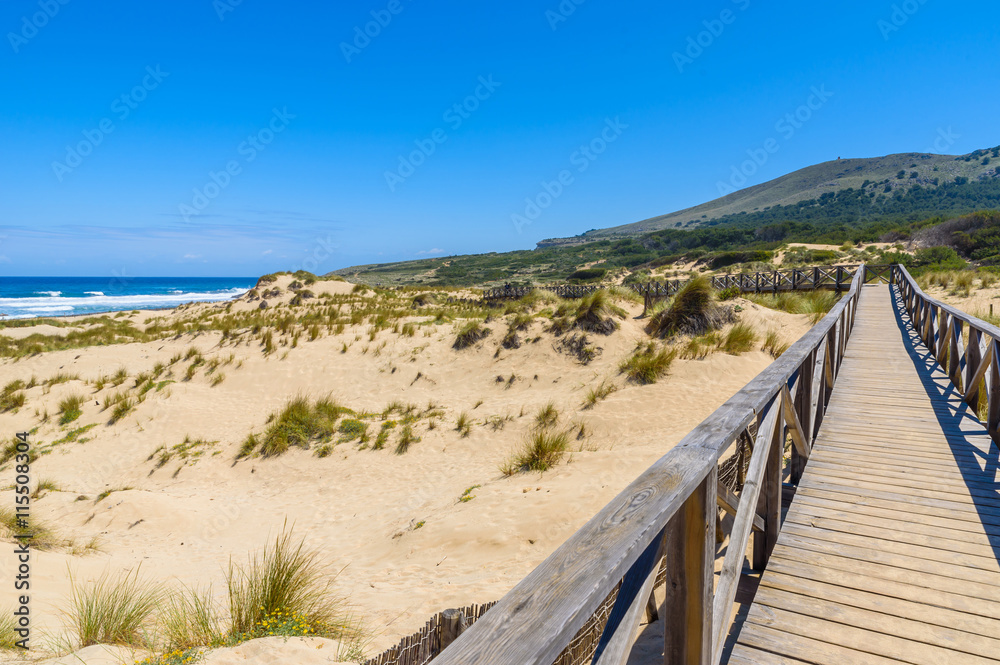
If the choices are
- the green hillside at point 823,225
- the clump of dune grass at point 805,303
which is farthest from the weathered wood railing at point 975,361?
the green hillside at point 823,225

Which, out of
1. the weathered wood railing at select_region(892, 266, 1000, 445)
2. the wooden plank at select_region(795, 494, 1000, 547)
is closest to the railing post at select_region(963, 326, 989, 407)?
the weathered wood railing at select_region(892, 266, 1000, 445)

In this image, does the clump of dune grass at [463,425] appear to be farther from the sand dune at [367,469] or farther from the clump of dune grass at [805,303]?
the clump of dune grass at [805,303]

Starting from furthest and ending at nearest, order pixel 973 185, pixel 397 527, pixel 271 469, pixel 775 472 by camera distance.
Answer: pixel 973 185, pixel 271 469, pixel 397 527, pixel 775 472

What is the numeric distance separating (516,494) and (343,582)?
2567mm

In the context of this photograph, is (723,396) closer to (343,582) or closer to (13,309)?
(343,582)

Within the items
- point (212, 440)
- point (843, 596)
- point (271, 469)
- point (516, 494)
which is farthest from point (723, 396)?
point (212, 440)

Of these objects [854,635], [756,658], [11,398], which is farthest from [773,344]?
[11,398]

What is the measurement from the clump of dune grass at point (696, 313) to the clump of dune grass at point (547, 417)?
20.0 ft

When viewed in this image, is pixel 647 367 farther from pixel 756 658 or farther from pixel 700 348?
pixel 756 658

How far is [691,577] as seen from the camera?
5.44ft

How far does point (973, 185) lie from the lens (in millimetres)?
80188

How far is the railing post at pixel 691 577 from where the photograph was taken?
1657 millimetres

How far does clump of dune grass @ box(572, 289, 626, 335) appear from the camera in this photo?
14922mm

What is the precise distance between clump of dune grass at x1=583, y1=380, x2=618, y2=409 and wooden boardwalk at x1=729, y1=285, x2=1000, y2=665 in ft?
18.0
